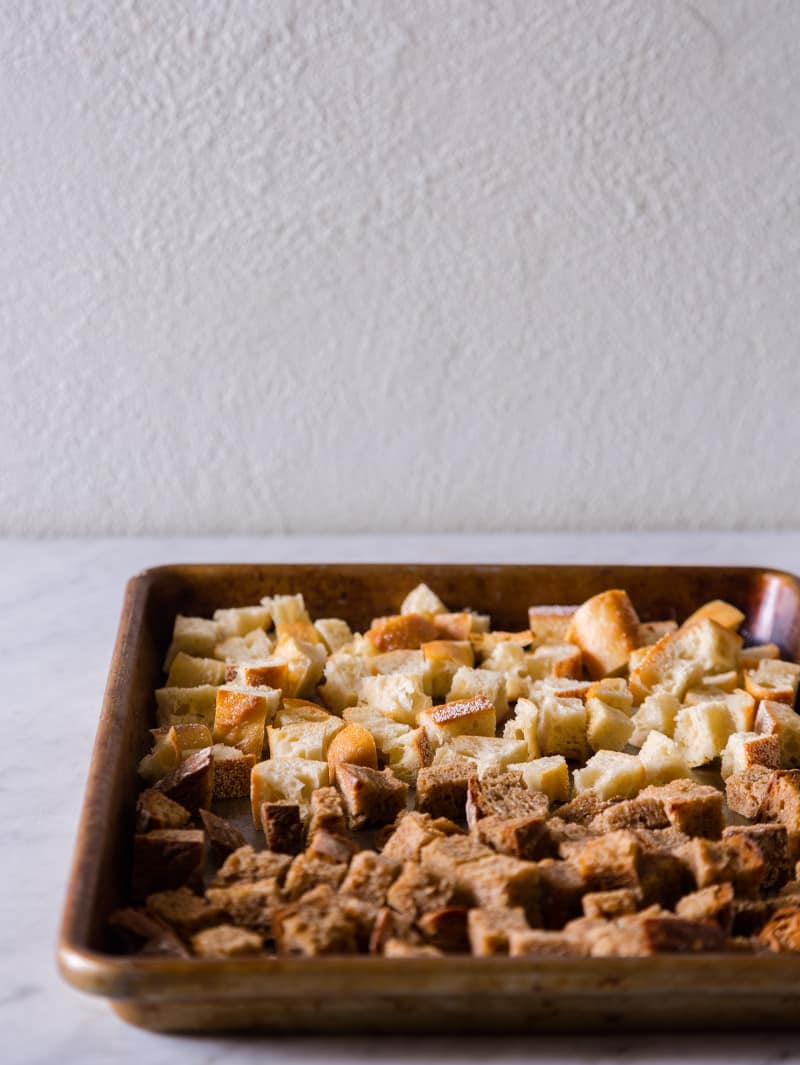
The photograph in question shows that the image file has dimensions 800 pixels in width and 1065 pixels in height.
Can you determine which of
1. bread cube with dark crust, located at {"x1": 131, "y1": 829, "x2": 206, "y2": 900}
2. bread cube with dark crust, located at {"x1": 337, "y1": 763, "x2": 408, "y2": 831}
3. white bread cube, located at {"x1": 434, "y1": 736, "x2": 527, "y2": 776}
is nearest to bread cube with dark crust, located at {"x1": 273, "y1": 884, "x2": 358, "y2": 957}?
bread cube with dark crust, located at {"x1": 131, "y1": 829, "x2": 206, "y2": 900}

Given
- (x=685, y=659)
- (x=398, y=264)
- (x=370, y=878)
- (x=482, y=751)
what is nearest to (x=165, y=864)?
(x=370, y=878)

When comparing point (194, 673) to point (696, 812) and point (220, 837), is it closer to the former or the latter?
point (220, 837)

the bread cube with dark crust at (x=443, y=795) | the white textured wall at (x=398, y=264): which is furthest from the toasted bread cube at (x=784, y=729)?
the white textured wall at (x=398, y=264)

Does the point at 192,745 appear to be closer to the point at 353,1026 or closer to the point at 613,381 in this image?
the point at 353,1026

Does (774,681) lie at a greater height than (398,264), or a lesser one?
Result: lesser

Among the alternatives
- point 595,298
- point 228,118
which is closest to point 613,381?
point 595,298

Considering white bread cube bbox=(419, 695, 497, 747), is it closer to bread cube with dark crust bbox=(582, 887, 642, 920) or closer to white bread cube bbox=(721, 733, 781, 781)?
white bread cube bbox=(721, 733, 781, 781)
